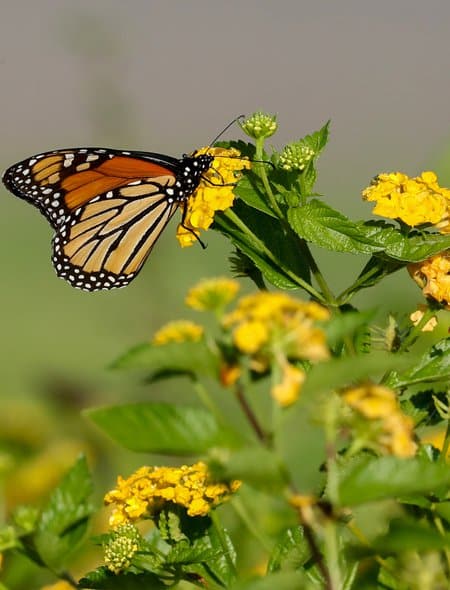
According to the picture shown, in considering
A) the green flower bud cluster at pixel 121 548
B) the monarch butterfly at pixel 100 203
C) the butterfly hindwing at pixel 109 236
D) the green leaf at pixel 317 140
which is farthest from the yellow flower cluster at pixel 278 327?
the butterfly hindwing at pixel 109 236

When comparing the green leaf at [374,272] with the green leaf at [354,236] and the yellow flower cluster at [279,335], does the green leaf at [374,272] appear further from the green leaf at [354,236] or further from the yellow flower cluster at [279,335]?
the yellow flower cluster at [279,335]

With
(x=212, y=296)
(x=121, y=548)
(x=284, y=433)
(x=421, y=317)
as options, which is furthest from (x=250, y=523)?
(x=421, y=317)

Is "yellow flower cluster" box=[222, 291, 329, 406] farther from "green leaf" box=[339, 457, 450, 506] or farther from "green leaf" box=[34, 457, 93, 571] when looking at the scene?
"green leaf" box=[34, 457, 93, 571]

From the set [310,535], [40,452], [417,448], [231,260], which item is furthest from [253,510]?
[40,452]

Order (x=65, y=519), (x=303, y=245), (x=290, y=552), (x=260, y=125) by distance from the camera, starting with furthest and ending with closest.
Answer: (x=260, y=125) → (x=303, y=245) → (x=290, y=552) → (x=65, y=519)

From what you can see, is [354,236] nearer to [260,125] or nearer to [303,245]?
[303,245]

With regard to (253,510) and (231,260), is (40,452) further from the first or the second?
(253,510)

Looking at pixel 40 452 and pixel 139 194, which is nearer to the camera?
pixel 40 452
